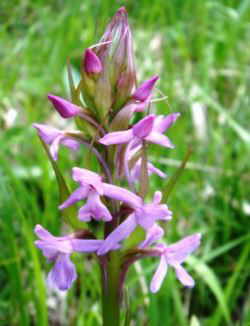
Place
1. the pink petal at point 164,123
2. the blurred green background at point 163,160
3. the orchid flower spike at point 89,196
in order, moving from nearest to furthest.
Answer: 1. the orchid flower spike at point 89,196
2. the pink petal at point 164,123
3. the blurred green background at point 163,160

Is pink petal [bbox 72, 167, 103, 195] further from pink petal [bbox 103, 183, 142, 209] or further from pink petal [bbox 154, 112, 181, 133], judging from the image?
pink petal [bbox 154, 112, 181, 133]

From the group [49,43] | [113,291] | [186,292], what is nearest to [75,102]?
[113,291]

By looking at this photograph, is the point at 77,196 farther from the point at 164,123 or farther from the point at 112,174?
the point at 164,123

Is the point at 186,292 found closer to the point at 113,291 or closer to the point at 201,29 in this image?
the point at 113,291

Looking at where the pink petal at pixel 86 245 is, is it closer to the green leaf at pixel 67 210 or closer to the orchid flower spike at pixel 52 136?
the green leaf at pixel 67 210

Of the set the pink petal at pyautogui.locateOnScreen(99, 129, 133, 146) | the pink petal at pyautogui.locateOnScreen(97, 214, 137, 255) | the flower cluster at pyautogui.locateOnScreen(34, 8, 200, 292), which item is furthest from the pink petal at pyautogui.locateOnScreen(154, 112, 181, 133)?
the pink petal at pyautogui.locateOnScreen(97, 214, 137, 255)

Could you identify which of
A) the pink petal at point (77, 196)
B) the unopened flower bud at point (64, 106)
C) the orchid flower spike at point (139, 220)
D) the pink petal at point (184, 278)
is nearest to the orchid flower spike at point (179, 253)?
the pink petal at point (184, 278)
